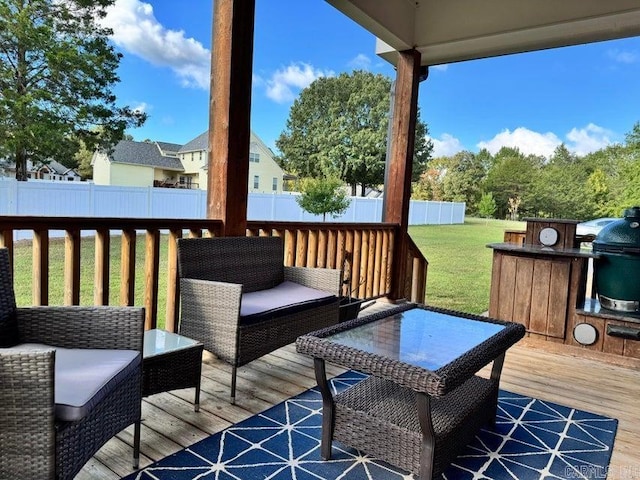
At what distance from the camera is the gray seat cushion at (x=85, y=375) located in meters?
1.32

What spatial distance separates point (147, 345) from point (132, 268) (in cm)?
70

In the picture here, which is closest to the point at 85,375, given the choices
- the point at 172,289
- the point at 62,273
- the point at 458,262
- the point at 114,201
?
the point at 172,289

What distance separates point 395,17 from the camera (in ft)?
14.6

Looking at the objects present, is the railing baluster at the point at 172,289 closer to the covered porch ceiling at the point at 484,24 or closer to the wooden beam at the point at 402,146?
the covered porch ceiling at the point at 484,24

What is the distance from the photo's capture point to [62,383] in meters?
1.41

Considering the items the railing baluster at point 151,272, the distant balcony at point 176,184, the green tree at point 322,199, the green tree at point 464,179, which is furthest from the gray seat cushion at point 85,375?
the green tree at point 464,179

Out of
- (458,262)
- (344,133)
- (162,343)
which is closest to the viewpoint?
(162,343)

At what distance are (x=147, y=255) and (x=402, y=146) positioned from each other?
310cm

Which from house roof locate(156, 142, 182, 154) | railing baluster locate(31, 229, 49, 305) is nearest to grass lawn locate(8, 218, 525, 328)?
house roof locate(156, 142, 182, 154)

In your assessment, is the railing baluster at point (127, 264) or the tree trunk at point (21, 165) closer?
the railing baluster at point (127, 264)

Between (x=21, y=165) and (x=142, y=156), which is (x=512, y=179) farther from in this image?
(x=21, y=165)

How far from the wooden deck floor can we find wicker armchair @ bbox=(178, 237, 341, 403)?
211 mm

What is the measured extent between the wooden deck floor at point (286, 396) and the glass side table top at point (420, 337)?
2.44ft

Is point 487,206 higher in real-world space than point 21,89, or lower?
lower
